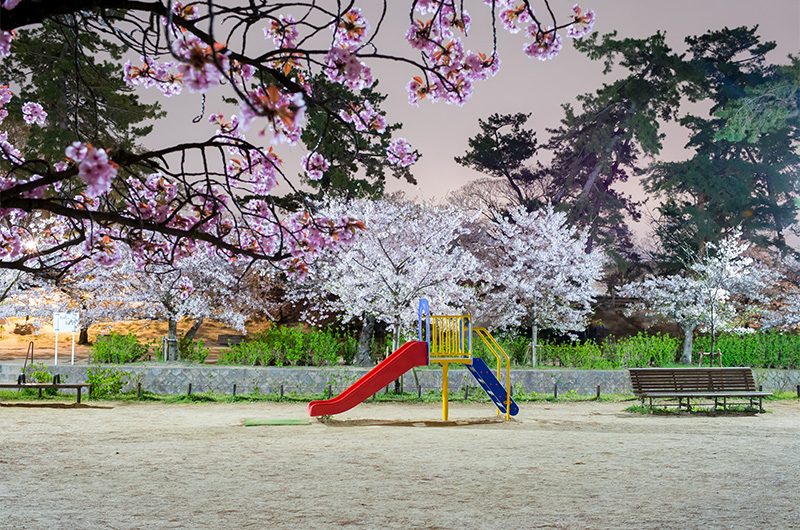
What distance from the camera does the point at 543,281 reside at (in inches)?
850

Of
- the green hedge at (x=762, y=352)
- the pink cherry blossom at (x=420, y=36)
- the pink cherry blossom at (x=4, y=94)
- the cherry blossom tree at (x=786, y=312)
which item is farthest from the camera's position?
the cherry blossom tree at (x=786, y=312)

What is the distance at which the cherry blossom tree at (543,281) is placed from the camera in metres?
21.3

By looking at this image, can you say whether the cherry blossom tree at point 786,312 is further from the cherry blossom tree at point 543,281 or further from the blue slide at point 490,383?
the blue slide at point 490,383

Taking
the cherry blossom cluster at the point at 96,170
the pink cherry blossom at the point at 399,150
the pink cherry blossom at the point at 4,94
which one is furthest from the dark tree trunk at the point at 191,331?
the cherry blossom cluster at the point at 96,170

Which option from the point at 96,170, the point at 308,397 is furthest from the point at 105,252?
the point at 308,397

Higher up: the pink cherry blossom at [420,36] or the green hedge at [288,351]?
the pink cherry blossom at [420,36]

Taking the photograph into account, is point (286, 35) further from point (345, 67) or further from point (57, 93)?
point (57, 93)

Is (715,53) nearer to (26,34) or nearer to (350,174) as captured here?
(350,174)

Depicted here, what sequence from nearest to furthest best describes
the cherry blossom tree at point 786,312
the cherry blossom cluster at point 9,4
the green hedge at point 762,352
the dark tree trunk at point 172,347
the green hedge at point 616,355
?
the cherry blossom cluster at point 9,4, the green hedge at point 616,355, the dark tree trunk at point 172,347, the green hedge at point 762,352, the cherry blossom tree at point 786,312

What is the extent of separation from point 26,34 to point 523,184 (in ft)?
71.2

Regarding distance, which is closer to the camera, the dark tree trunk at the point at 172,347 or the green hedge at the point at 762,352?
the dark tree trunk at the point at 172,347

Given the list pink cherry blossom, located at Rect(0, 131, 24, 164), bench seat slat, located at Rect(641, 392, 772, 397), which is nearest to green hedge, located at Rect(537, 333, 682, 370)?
bench seat slat, located at Rect(641, 392, 772, 397)

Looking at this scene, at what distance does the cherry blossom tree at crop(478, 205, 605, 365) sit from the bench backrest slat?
733cm

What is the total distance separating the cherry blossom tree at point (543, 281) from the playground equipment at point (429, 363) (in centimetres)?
899
